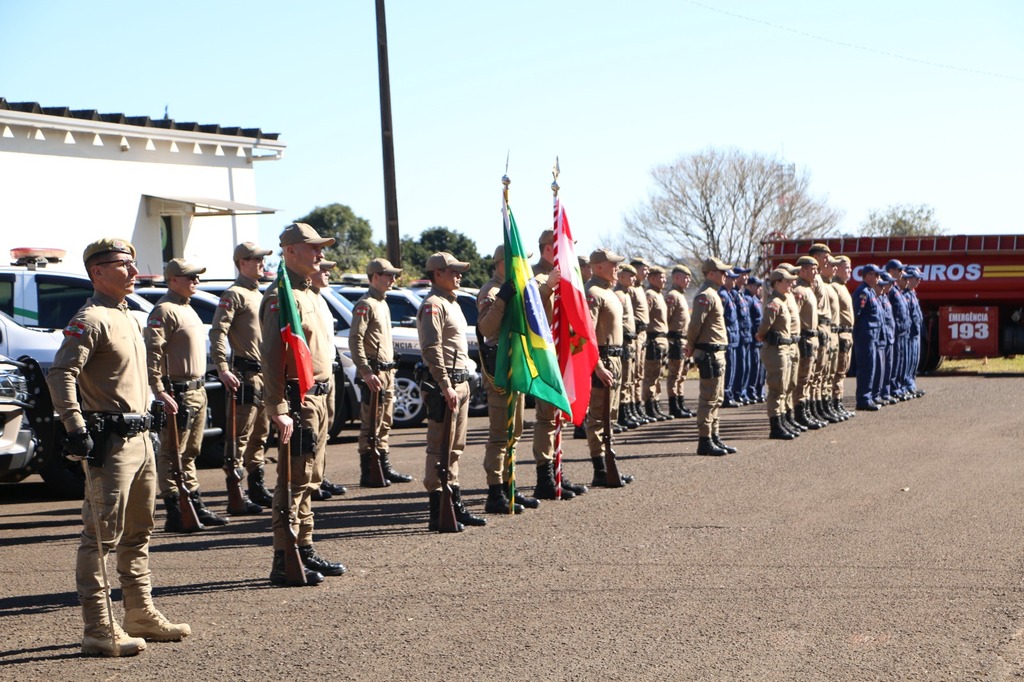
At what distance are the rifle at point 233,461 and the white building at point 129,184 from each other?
39.1 ft

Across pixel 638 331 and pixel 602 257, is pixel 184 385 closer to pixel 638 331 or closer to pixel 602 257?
pixel 602 257

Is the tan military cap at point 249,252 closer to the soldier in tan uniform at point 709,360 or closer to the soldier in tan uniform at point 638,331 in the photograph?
the soldier in tan uniform at point 709,360

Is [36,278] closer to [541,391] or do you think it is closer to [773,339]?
[541,391]

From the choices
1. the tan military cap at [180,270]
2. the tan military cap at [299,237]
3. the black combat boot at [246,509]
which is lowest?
the black combat boot at [246,509]

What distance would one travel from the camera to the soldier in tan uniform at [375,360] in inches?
458

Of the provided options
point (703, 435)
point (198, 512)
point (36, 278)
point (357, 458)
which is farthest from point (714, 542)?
point (36, 278)

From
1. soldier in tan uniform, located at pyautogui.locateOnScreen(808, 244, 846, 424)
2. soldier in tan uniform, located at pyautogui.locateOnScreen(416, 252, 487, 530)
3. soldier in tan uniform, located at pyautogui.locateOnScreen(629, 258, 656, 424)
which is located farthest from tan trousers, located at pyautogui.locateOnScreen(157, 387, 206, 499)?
soldier in tan uniform, located at pyautogui.locateOnScreen(808, 244, 846, 424)

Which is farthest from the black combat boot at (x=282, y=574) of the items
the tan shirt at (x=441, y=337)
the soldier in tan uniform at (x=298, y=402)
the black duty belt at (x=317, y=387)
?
the tan shirt at (x=441, y=337)

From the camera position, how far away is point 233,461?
10195 mm

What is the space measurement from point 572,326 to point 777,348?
4875 mm

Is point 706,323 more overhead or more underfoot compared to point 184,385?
more overhead

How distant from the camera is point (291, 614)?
22.3 feet

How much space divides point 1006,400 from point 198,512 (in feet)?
42.8

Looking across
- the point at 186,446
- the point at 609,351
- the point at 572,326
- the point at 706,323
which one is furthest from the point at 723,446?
the point at 186,446
